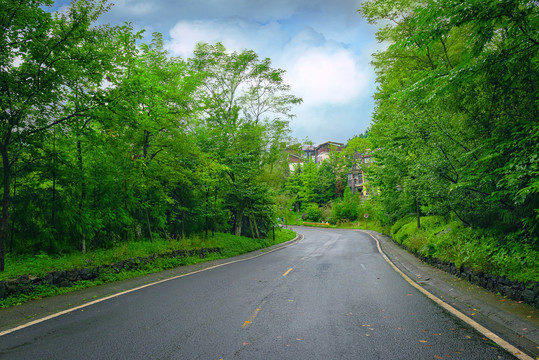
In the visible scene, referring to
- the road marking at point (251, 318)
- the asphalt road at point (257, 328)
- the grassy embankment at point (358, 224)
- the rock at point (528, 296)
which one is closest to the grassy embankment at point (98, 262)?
the asphalt road at point (257, 328)

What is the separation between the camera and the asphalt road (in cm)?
403

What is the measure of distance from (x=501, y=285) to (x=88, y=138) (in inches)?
454

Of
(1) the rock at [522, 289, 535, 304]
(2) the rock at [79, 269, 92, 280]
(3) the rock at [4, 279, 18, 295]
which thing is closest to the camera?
(1) the rock at [522, 289, 535, 304]

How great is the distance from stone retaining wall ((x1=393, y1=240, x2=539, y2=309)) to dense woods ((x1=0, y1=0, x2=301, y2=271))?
1048cm

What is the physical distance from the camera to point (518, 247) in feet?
23.5

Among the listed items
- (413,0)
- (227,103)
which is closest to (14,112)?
(227,103)

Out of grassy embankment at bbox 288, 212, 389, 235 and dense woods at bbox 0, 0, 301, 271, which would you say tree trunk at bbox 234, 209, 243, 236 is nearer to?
dense woods at bbox 0, 0, 301, 271

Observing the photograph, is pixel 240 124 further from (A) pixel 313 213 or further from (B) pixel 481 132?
(A) pixel 313 213

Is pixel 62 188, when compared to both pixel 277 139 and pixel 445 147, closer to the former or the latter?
pixel 445 147

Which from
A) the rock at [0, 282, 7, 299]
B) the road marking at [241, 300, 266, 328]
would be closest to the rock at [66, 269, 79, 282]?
the rock at [0, 282, 7, 299]

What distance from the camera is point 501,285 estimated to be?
6.81 m

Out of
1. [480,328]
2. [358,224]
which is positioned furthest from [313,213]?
[480,328]

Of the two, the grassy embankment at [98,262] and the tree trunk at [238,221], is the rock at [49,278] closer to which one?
the grassy embankment at [98,262]

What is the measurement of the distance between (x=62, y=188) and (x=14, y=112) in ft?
8.60
